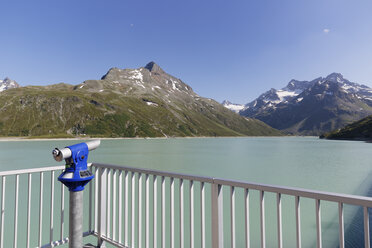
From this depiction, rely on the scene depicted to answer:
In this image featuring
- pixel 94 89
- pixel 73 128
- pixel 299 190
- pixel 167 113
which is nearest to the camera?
pixel 299 190

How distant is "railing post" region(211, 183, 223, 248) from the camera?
7.89 ft

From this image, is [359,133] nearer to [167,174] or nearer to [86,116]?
[167,174]

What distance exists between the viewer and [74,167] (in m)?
2.58

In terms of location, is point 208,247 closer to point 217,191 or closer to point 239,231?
point 239,231

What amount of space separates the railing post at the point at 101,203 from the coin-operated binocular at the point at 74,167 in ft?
3.96

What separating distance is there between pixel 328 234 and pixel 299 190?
7.70 meters

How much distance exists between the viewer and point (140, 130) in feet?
403

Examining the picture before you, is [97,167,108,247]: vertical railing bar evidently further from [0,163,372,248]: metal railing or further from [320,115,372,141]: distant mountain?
[320,115,372,141]: distant mountain

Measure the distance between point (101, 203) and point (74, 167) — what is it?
151 cm

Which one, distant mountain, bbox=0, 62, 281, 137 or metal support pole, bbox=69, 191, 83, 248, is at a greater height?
distant mountain, bbox=0, 62, 281, 137

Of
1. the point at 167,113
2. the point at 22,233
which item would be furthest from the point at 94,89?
the point at 22,233

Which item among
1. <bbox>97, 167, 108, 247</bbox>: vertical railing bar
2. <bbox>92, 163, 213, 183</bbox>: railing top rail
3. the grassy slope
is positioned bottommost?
<bbox>97, 167, 108, 247</bbox>: vertical railing bar

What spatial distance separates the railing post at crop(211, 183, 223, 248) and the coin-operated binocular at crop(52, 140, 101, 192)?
139cm

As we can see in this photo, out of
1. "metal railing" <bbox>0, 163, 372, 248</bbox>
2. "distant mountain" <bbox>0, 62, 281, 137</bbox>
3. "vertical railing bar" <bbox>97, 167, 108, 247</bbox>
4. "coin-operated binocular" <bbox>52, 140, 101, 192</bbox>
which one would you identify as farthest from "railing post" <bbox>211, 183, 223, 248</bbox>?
"distant mountain" <bbox>0, 62, 281, 137</bbox>
